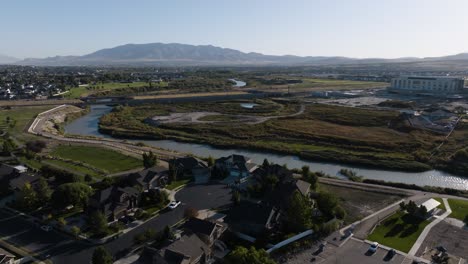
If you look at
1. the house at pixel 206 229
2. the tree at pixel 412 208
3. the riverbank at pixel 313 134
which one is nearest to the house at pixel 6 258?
the house at pixel 206 229

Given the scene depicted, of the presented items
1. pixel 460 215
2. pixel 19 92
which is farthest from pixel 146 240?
pixel 19 92

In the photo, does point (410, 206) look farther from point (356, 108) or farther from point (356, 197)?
point (356, 108)

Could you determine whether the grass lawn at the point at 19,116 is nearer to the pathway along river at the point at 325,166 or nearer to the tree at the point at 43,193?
the pathway along river at the point at 325,166

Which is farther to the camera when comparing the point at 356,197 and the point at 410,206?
the point at 356,197

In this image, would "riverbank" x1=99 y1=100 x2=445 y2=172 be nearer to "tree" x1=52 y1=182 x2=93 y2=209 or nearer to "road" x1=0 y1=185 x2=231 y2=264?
"road" x1=0 y1=185 x2=231 y2=264

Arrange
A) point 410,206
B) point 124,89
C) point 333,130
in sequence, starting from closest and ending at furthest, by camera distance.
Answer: point 410,206
point 333,130
point 124,89

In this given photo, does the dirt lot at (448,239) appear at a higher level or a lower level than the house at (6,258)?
lower

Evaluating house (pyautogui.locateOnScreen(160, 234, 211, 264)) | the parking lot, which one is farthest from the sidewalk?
house (pyautogui.locateOnScreen(160, 234, 211, 264))
